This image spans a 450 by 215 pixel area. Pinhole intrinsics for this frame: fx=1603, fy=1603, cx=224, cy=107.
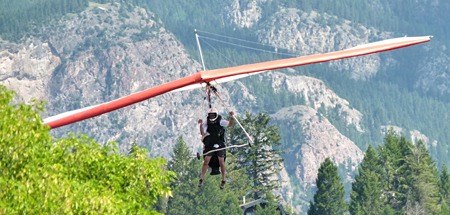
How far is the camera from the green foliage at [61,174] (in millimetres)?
53062

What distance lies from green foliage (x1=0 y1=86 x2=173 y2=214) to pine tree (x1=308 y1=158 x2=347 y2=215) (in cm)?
11554

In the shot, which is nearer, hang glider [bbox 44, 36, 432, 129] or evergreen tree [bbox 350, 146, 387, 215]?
hang glider [bbox 44, 36, 432, 129]

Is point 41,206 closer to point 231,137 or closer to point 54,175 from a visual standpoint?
point 54,175

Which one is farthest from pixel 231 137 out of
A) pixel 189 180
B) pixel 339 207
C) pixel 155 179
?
pixel 155 179

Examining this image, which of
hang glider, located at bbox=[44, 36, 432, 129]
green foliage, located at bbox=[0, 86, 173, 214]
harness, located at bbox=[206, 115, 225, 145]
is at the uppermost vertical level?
hang glider, located at bbox=[44, 36, 432, 129]

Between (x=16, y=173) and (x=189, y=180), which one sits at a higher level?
(x=189, y=180)

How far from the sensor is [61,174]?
5588 centimetres

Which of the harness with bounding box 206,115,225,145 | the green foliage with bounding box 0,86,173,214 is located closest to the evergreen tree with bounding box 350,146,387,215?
the green foliage with bounding box 0,86,173,214

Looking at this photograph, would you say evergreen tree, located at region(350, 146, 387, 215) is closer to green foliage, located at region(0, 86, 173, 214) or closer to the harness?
green foliage, located at region(0, 86, 173, 214)

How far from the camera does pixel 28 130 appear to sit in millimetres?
56406

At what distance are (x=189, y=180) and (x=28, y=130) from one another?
13810 cm

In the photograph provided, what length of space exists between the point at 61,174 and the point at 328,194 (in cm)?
12542

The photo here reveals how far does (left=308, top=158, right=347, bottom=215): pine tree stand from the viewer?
179125mm

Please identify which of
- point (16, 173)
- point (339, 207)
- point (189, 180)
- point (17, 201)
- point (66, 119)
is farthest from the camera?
point (189, 180)
